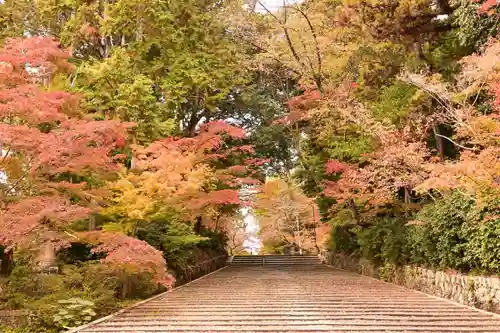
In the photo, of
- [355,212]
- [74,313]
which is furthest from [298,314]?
[355,212]

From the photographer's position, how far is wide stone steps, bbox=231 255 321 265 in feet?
89.9

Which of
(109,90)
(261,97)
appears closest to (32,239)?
(109,90)

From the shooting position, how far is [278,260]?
27.8m

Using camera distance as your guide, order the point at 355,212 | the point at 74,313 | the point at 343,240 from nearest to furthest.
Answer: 1. the point at 74,313
2. the point at 355,212
3. the point at 343,240

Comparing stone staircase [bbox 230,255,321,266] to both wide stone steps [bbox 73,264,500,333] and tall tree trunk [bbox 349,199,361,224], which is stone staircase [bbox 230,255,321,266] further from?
wide stone steps [bbox 73,264,500,333]

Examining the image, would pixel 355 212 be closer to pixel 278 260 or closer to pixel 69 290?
pixel 69 290

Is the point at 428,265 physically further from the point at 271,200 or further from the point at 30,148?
the point at 271,200

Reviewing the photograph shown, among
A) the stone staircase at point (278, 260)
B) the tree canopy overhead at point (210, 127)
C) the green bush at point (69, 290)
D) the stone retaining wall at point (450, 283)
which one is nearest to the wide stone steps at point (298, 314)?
the stone retaining wall at point (450, 283)

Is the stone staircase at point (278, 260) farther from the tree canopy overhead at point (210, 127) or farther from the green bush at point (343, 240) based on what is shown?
the tree canopy overhead at point (210, 127)

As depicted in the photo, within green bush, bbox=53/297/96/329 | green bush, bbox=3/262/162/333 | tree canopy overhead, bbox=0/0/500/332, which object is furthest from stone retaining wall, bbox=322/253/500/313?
green bush, bbox=53/297/96/329

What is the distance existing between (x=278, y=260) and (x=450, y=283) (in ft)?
58.8

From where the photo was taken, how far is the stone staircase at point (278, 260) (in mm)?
27359

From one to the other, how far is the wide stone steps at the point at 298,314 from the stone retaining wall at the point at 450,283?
0.32 meters

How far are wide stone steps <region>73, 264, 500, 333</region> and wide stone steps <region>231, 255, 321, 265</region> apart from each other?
16128mm
